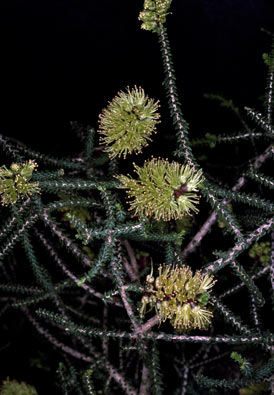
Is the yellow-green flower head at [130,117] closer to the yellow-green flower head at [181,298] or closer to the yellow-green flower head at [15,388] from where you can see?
the yellow-green flower head at [181,298]

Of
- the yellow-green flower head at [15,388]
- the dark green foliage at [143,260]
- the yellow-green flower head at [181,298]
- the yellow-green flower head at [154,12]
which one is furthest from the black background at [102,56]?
the yellow-green flower head at [15,388]

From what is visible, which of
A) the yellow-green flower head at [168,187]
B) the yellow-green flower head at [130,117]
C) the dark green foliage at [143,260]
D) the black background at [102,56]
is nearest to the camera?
the yellow-green flower head at [168,187]

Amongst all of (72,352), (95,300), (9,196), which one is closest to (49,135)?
(9,196)

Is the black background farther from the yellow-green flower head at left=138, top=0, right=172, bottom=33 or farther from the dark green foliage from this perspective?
the yellow-green flower head at left=138, top=0, right=172, bottom=33

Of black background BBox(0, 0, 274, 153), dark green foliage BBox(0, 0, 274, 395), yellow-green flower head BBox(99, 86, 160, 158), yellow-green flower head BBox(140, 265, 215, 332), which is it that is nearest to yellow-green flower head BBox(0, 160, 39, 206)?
dark green foliage BBox(0, 0, 274, 395)

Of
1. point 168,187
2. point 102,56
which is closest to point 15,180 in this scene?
point 168,187

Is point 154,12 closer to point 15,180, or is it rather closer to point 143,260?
point 15,180

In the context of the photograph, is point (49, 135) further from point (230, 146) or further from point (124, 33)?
point (230, 146)
